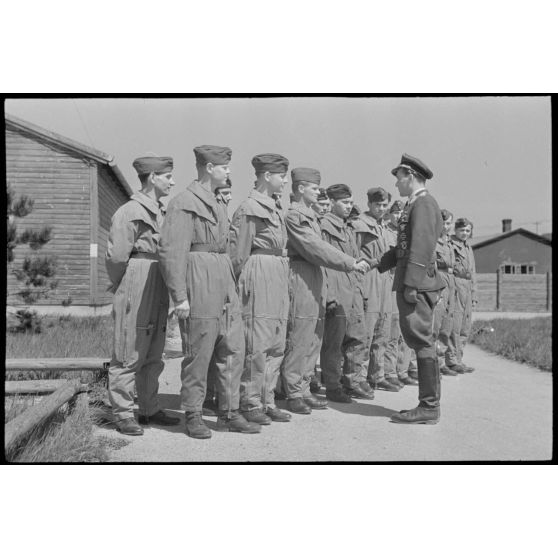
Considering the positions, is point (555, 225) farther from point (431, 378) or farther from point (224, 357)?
point (224, 357)

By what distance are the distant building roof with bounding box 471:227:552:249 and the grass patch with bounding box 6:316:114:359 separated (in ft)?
12.7

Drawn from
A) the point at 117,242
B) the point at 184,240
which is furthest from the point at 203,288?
the point at 117,242

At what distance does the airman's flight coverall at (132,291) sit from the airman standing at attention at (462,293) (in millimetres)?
3487

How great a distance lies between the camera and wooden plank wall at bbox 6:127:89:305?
6.61 meters

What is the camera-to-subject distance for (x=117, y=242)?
20.6 ft

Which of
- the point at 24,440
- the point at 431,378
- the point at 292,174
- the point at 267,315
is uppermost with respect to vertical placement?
the point at 292,174

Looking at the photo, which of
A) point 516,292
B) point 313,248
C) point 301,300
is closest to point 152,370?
point 301,300

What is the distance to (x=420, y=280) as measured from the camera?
21.6ft

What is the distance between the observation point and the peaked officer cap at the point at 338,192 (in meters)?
7.32

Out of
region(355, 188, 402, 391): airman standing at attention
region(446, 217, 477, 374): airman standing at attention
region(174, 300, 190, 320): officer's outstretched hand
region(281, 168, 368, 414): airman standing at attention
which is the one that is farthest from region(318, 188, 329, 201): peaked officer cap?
region(174, 300, 190, 320): officer's outstretched hand

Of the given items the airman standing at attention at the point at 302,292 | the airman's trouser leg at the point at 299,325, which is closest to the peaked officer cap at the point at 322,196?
the airman standing at attention at the point at 302,292

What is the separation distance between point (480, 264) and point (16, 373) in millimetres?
4982

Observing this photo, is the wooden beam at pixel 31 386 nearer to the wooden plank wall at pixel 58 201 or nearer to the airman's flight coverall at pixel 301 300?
the wooden plank wall at pixel 58 201

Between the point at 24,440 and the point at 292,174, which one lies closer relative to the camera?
the point at 24,440
